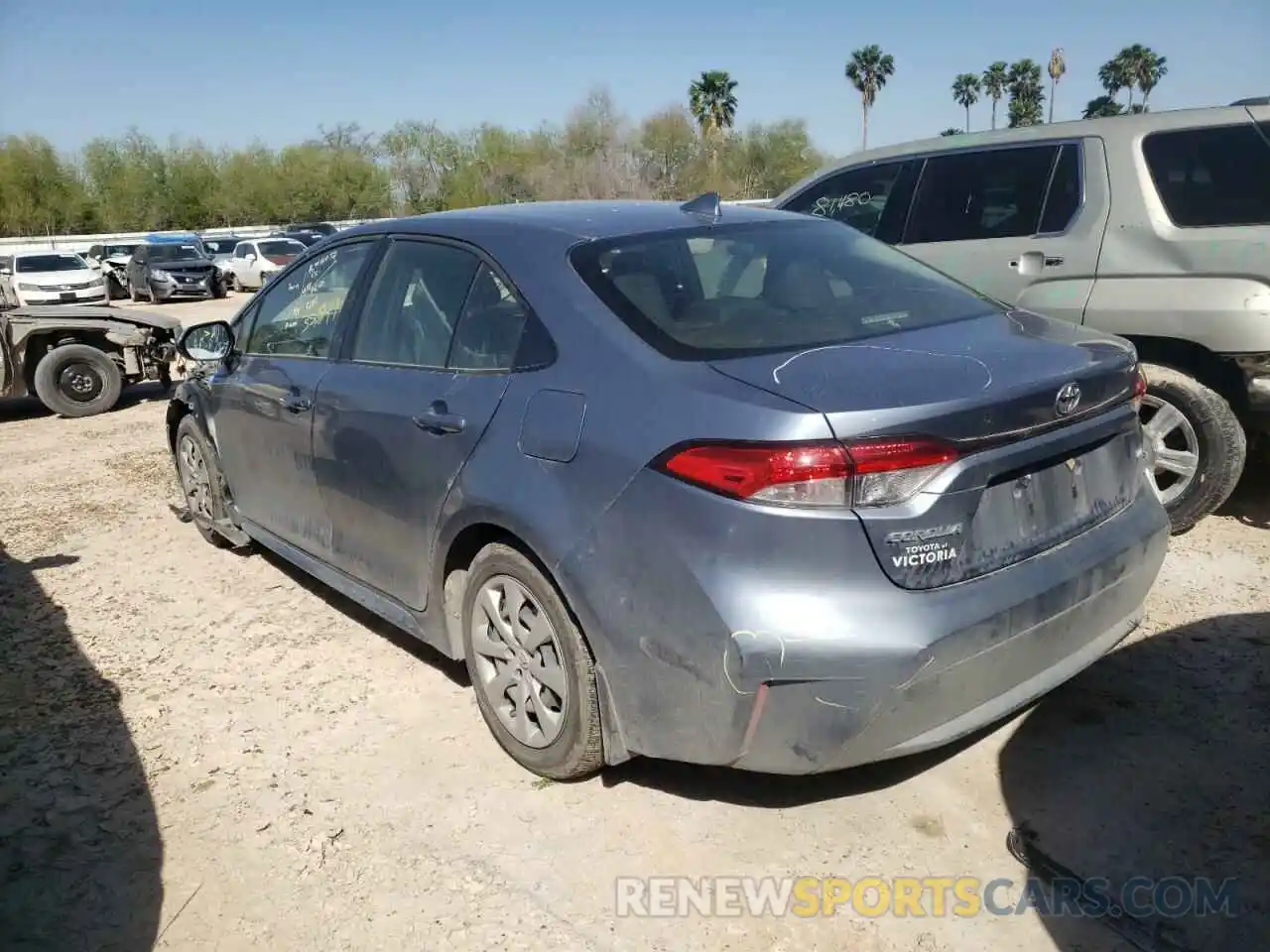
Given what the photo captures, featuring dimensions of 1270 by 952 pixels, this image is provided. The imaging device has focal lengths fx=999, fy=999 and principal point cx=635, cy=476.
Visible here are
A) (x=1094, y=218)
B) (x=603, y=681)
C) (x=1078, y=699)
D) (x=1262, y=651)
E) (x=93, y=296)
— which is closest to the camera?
(x=603, y=681)

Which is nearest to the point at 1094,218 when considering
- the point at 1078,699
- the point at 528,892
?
the point at 1078,699

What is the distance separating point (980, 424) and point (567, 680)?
1.29 metres

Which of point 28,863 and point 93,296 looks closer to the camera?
point 28,863

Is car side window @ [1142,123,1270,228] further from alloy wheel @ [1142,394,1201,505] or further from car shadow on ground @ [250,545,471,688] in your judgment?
car shadow on ground @ [250,545,471,688]

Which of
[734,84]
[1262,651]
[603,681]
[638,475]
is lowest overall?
[1262,651]

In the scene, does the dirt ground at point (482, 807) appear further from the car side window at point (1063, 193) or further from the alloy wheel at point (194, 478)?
the car side window at point (1063, 193)

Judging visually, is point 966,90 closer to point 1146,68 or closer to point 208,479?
point 1146,68

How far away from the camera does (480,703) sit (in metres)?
3.26

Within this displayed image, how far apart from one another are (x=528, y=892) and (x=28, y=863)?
1.44 meters

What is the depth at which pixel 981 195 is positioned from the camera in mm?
5402

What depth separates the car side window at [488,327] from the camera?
3021mm

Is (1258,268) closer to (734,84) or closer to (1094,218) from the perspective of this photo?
(1094,218)

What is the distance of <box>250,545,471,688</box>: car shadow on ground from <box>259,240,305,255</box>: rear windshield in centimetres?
2397

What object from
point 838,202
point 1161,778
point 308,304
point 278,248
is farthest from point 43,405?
point 278,248
